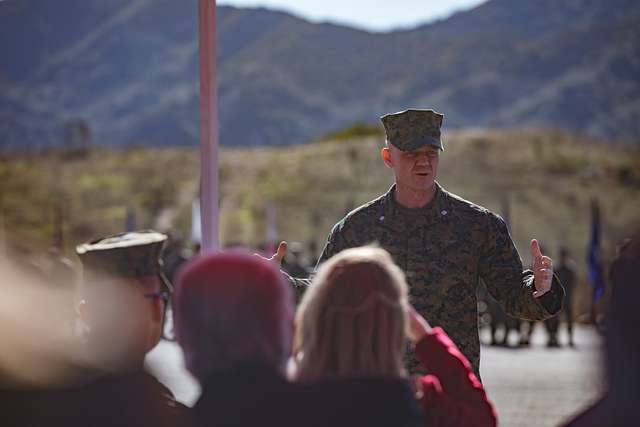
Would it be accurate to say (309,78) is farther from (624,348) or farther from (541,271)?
(624,348)

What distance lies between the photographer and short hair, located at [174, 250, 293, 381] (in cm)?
284

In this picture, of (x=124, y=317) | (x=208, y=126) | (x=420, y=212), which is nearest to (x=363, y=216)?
(x=420, y=212)

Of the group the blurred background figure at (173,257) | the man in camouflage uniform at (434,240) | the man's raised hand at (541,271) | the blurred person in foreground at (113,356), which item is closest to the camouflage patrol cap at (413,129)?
the man in camouflage uniform at (434,240)

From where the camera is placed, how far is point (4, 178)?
215ft

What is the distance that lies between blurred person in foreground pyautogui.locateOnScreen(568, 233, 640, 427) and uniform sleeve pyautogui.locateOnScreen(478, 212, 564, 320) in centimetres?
159

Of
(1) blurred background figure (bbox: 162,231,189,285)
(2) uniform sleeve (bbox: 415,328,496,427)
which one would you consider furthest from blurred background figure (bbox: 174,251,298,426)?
(1) blurred background figure (bbox: 162,231,189,285)

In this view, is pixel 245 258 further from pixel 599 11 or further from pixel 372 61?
pixel 599 11

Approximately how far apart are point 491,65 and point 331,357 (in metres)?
157

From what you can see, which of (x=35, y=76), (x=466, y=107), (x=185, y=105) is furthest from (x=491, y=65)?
(x=35, y=76)

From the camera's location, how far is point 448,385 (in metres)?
3.42

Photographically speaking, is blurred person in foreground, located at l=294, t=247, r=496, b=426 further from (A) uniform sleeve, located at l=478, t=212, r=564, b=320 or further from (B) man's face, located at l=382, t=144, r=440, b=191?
(B) man's face, located at l=382, t=144, r=440, b=191

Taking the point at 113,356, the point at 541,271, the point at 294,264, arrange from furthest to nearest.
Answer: the point at 294,264 → the point at 541,271 → the point at 113,356

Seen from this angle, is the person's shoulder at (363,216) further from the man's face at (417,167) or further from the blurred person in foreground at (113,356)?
the blurred person in foreground at (113,356)

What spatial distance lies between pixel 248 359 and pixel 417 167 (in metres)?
2.19
